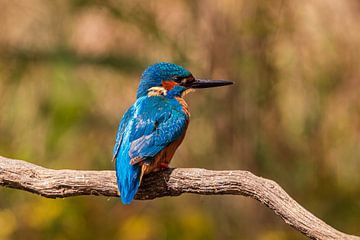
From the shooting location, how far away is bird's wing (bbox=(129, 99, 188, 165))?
3.26 m

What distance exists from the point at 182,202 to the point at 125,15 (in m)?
1.22

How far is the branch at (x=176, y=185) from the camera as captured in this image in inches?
111

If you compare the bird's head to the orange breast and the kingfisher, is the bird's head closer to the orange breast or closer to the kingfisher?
the kingfisher

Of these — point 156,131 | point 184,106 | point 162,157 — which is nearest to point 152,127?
point 156,131

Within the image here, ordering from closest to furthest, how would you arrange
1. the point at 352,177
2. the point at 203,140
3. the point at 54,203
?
the point at 54,203 < the point at 352,177 < the point at 203,140

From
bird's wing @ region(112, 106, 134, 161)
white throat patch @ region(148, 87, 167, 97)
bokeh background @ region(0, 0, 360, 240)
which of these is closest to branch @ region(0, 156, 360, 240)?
bird's wing @ region(112, 106, 134, 161)

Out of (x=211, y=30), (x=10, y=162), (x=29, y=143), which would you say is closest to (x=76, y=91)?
(x=29, y=143)

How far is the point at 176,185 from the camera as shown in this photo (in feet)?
10.3

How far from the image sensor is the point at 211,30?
5172mm

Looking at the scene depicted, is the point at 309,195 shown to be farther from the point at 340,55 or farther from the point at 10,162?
the point at 10,162

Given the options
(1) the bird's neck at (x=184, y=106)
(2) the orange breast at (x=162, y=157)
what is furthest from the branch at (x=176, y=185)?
(1) the bird's neck at (x=184, y=106)

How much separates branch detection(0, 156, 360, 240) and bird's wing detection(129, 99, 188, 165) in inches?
4.4

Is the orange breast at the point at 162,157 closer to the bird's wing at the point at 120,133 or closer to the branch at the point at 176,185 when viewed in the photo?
the branch at the point at 176,185

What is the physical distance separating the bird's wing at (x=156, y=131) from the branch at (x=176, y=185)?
0.36ft
